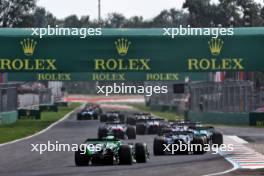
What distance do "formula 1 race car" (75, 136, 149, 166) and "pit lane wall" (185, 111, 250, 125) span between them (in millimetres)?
36317

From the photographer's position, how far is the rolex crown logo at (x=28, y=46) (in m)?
32.7

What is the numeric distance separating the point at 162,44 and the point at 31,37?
503cm

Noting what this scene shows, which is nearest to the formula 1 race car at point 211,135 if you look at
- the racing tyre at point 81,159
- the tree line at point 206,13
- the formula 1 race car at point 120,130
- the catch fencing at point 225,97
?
the formula 1 race car at point 120,130

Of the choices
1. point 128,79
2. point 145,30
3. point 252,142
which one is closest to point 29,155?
point 145,30

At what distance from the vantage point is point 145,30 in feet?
108

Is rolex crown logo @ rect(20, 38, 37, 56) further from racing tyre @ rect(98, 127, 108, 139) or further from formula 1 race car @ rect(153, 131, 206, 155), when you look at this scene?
racing tyre @ rect(98, 127, 108, 139)

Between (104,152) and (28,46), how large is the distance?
7.49m

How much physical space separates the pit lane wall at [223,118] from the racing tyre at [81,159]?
120 ft

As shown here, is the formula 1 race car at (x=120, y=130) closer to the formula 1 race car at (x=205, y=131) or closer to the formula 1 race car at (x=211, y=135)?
the formula 1 race car at (x=205, y=131)

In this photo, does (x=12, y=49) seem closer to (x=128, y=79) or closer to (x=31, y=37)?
(x=31, y=37)

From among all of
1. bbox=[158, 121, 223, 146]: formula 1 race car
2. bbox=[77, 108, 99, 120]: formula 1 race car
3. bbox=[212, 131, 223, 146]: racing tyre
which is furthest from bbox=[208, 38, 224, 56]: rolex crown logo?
bbox=[77, 108, 99, 120]: formula 1 race car

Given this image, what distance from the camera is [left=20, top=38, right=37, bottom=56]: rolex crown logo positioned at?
107 ft

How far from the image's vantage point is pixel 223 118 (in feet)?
219

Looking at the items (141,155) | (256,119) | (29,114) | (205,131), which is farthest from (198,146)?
(29,114)
